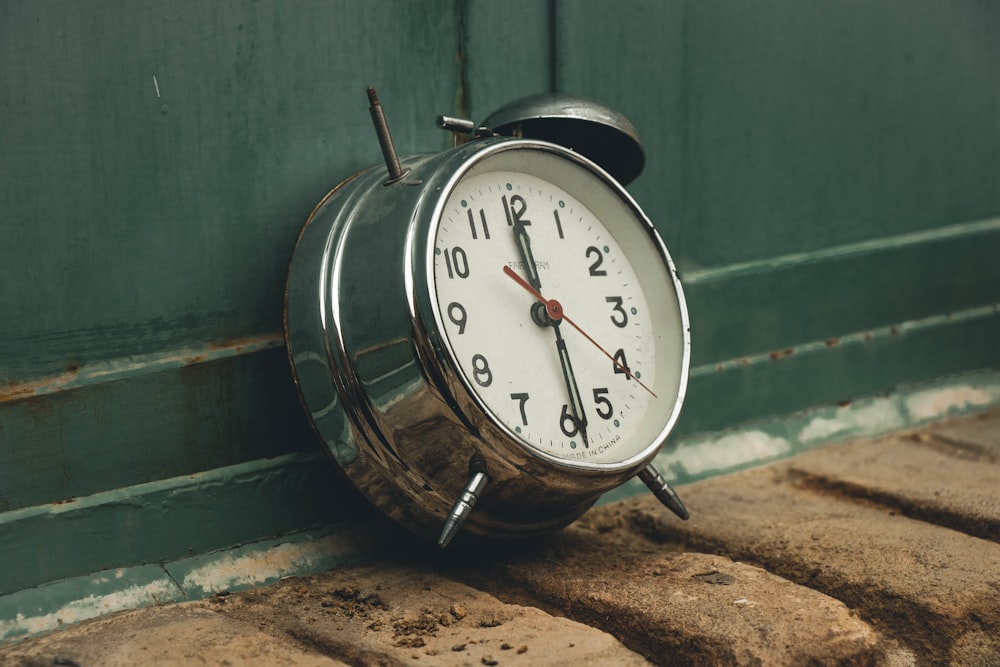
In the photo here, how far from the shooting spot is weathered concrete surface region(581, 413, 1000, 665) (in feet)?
6.04

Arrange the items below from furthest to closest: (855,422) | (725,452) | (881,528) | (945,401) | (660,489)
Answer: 1. (945,401)
2. (855,422)
3. (725,452)
4. (881,528)
5. (660,489)

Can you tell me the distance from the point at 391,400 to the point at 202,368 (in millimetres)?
349

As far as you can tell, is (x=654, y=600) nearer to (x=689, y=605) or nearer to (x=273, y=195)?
(x=689, y=605)

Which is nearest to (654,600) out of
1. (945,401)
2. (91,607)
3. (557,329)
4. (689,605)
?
(689,605)

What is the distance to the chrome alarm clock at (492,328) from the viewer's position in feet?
5.70

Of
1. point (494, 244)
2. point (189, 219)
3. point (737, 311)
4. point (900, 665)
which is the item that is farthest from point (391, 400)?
point (737, 311)

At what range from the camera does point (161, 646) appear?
1.65 meters

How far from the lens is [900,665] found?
1.81m

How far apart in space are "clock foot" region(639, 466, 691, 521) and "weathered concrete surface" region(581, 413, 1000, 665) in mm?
132

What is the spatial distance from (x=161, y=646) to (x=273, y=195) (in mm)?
703

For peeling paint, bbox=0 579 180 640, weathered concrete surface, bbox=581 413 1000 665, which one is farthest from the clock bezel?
peeling paint, bbox=0 579 180 640

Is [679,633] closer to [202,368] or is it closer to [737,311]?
[202,368]

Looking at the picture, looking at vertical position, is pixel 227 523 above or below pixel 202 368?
below

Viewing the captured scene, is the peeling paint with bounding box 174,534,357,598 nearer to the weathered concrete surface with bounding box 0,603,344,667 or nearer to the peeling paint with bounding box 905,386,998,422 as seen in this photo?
the weathered concrete surface with bounding box 0,603,344,667
